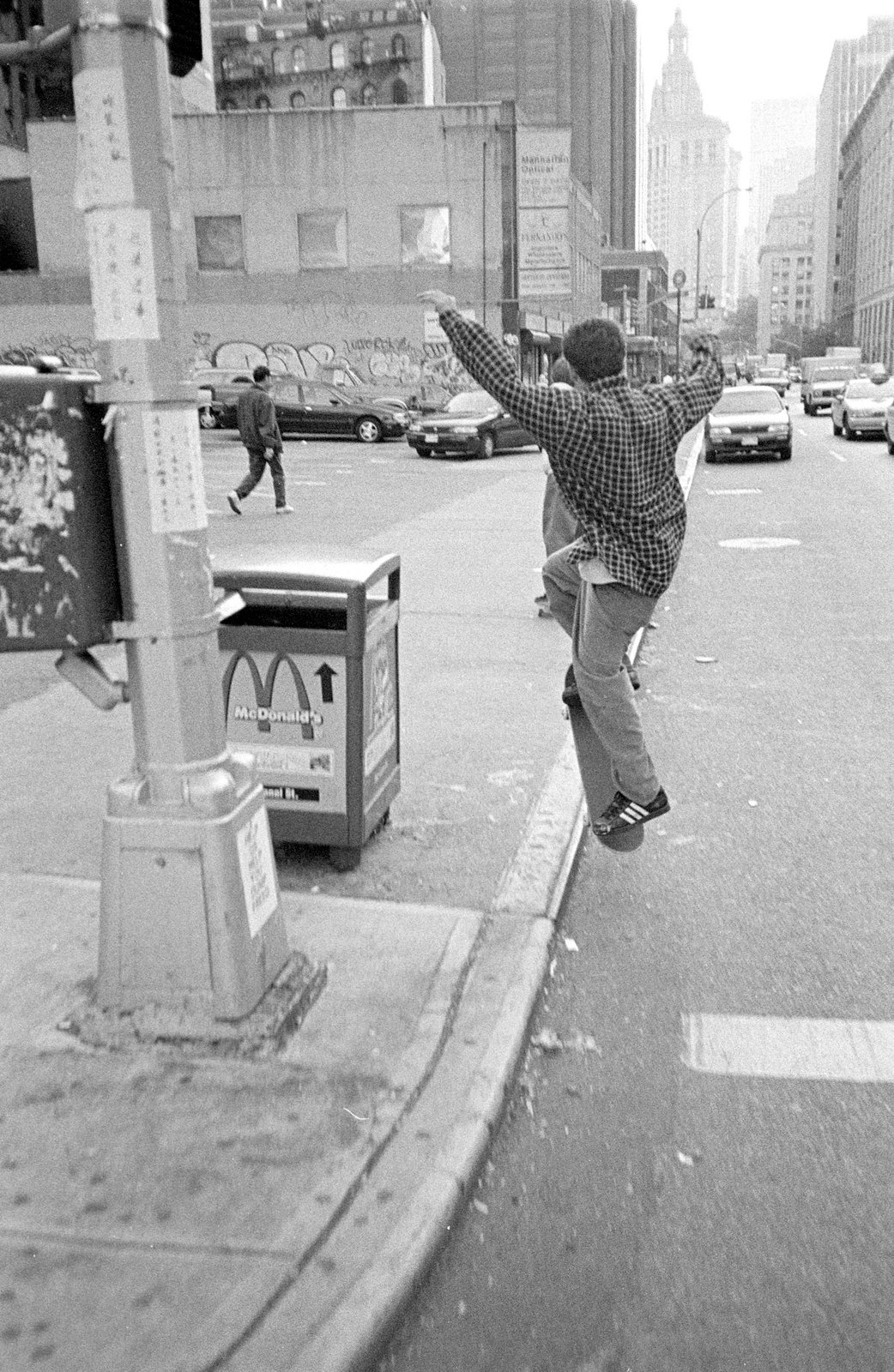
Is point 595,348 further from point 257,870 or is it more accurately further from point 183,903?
point 183,903

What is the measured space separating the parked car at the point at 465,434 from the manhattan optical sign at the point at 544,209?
11.8 m

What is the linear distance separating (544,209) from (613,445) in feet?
126

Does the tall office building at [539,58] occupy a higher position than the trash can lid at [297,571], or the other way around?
the tall office building at [539,58]

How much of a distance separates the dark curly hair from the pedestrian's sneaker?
1.56m

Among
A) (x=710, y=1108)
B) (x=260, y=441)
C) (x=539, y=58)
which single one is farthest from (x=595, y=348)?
(x=539, y=58)

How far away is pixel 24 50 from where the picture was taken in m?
3.24

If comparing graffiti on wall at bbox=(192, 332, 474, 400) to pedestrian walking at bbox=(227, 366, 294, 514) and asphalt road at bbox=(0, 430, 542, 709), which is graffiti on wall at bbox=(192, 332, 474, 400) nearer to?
asphalt road at bbox=(0, 430, 542, 709)

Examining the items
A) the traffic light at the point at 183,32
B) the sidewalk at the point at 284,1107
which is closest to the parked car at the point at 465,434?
the sidewalk at the point at 284,1107

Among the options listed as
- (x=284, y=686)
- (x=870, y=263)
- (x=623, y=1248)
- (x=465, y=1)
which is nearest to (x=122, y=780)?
(x=284, y=686)

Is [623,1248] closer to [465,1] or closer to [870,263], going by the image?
[465,1]

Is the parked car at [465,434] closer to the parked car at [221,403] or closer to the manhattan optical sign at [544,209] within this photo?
the parked car at [221,403]

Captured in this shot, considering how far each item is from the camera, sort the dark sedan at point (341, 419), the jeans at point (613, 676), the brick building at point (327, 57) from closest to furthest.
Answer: the jeans at point (613, 676)
the dark sedan at point (341, 419)
the brick building at point (327, 57)

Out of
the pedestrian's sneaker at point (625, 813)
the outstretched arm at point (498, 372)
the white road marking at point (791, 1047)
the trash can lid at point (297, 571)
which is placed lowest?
the white road marking at point (791, 1047)

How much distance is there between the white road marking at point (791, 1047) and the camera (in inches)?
146
